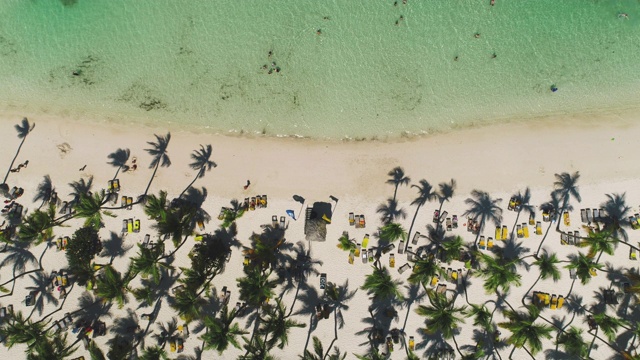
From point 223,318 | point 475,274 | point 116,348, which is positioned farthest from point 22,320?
point 475,274

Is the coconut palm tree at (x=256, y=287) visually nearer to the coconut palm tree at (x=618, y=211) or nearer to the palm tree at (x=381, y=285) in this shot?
the palm tree at (x=381, y=285)

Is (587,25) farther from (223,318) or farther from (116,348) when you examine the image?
(116,348)

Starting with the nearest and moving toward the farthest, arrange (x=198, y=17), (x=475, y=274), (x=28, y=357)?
1. (x=28, y=357)
2. (x=475, y=274)
3. (x=198, y=17)

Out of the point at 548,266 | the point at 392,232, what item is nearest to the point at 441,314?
the point at 392,232

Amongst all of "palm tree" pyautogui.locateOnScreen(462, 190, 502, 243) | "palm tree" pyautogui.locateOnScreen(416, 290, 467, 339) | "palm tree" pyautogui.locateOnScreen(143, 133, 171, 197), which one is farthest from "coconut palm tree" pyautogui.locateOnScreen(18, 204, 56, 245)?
"palm tree" pyautogui.locateOnScreen(462, 190, 502, 243)

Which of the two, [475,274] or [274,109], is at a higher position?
[274,109]

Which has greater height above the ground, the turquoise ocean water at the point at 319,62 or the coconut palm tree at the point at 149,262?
the turquoise ocean water at the point at 319,62

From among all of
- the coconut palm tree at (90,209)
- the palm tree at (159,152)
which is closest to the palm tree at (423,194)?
the palm tree at (159,152)

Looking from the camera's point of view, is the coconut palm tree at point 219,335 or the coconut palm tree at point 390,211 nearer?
the coconut palm tree at point 219,335
